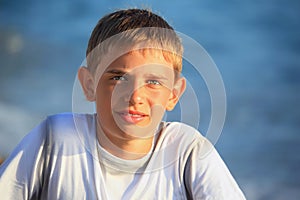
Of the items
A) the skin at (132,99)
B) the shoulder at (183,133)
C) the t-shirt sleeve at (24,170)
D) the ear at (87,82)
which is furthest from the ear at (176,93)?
the t-shirt sleeve at (24,170)

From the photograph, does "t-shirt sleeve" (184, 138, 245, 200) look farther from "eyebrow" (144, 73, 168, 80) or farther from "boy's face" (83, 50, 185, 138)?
"eyebrow" (144, 73, 168, 80)

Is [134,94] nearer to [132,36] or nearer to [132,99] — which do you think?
[132,99]

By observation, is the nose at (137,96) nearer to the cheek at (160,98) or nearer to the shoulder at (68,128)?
the cheek at (160,98)

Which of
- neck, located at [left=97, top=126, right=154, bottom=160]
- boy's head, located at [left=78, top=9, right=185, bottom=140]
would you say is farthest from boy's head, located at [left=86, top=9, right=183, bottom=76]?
neck, located at [left=97, top=126, right=154, bottom=160]

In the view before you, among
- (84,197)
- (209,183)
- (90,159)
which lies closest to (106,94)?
(90,159)

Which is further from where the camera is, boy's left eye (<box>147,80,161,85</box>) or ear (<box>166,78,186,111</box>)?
ear (<box>166,78,186,111</box>)

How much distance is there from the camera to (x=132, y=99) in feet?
7.22

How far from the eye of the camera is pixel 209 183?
Answer: 2.29 meters

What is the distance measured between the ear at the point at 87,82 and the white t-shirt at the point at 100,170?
165 millimetres

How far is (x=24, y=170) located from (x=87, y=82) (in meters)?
0.52

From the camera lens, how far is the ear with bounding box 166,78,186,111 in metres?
2.46

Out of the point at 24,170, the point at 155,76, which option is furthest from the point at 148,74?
the point at 24,170

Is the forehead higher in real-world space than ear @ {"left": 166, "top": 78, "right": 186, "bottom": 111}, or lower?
higher

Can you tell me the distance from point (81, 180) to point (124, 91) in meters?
0.45
